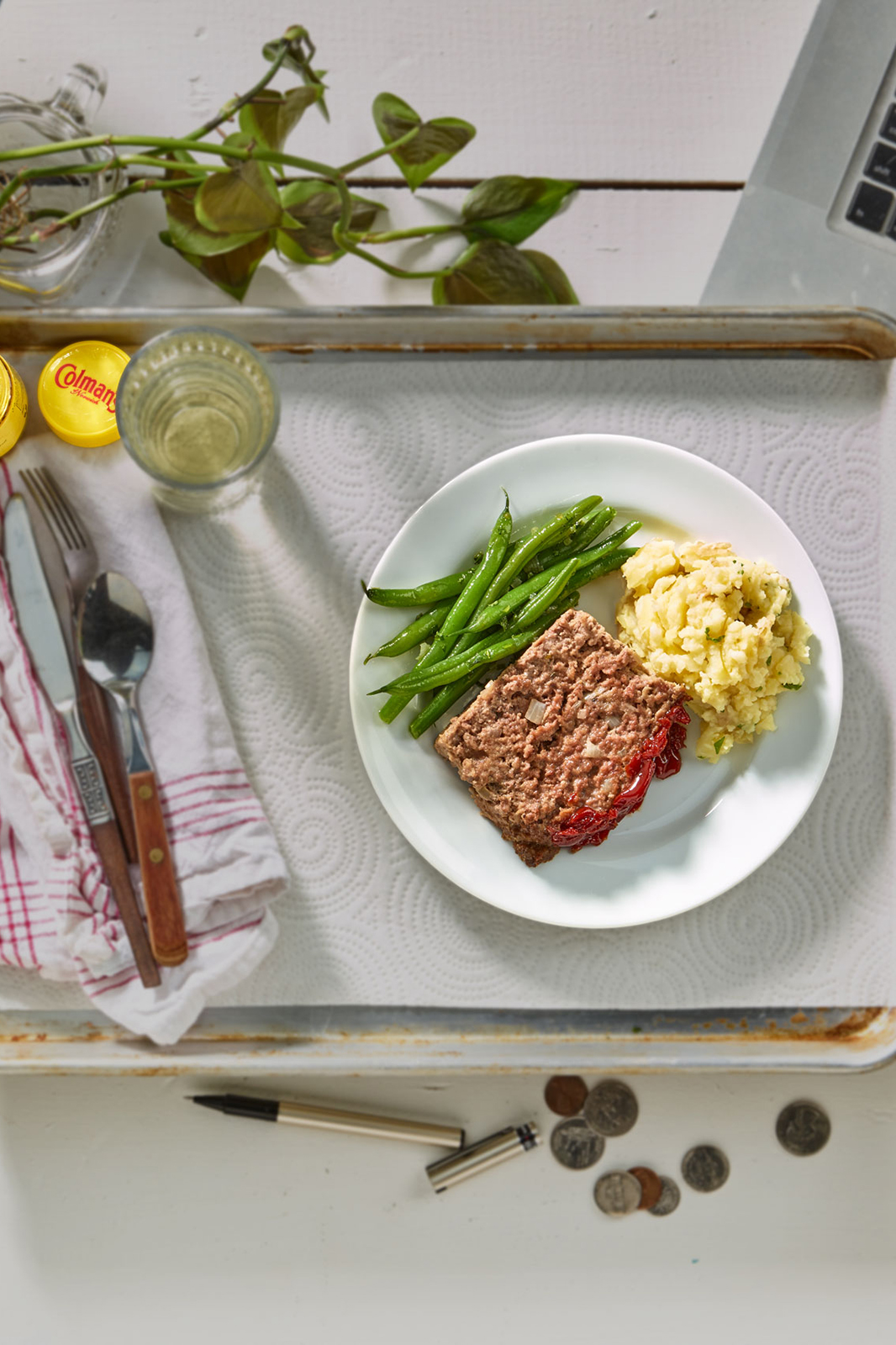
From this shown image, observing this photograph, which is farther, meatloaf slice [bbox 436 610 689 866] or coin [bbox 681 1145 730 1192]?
coin [bbox 681 1145 730 1192]

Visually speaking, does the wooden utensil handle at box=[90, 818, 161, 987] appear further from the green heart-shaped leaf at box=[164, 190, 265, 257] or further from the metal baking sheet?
the green heart-shaped leaf at box=[164, 190, 265, 257]

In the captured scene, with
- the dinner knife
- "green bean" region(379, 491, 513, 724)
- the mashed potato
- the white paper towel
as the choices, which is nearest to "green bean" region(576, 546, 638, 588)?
the mashed potato

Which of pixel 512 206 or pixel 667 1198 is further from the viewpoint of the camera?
pixel 667 1198

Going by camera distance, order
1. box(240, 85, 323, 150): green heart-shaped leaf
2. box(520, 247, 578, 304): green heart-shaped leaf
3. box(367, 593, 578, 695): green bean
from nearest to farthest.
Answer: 1. box(240, 85, 323, 150): green heart-shaped leaf
2. box(367, 593, 578, 695): green bean
3. box(520, 247, 578, 304): green heart-shaped leaf

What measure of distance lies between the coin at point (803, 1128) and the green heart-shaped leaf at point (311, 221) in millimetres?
1686

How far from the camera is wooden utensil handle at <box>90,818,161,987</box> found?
5.21 ft

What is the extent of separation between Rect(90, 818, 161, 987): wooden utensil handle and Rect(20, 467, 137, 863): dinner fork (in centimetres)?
3

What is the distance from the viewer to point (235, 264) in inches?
65.2

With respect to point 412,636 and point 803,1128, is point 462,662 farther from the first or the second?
point 803,1128

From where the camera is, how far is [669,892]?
160 cm

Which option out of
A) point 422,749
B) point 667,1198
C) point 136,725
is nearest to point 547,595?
point 422,749

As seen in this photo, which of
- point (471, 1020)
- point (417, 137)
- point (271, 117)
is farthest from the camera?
point (471, 1020)

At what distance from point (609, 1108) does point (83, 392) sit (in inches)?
59.3

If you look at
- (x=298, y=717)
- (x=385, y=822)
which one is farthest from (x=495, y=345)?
(x=385, y=822)
